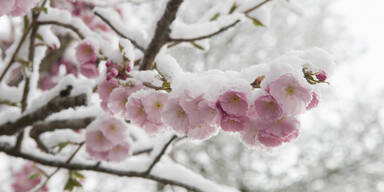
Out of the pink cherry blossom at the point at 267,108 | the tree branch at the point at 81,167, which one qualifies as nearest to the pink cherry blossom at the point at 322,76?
the pink cherry blossom at the point at 267,108

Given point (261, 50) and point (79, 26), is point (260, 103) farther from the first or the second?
point (261, 50)

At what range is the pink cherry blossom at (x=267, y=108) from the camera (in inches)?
28.1

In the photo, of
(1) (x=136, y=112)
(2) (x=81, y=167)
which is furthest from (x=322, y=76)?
(2) (x=81, y=167)

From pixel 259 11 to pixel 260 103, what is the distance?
808 mm

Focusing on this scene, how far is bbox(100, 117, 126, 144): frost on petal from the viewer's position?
4.37ft

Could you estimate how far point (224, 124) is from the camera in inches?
30.4

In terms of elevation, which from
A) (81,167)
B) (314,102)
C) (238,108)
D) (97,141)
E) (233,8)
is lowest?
(81,167)

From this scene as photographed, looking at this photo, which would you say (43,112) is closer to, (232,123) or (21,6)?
(21,6)

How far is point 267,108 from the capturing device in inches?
28.4

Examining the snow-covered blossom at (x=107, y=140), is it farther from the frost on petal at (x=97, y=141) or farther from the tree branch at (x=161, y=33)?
the tree branch at (x=161, y=33)

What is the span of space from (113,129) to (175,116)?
24.6 inches

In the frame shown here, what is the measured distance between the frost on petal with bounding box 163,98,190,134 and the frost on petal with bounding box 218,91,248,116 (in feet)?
0.34

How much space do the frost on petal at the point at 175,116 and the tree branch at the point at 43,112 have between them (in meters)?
0.47

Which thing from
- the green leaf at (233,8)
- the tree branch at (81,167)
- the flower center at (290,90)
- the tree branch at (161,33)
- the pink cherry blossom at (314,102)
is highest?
the green leaf at (233,8)
